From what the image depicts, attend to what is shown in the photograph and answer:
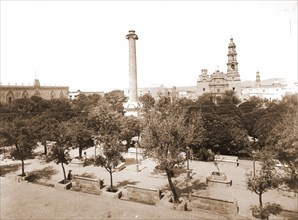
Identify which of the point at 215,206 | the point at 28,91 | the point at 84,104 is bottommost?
the point at 215,206

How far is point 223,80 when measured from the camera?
7225 centimetres

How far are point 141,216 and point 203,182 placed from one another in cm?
679

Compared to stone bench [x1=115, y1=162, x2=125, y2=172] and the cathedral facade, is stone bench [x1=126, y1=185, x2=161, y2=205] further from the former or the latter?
the cathedral facade

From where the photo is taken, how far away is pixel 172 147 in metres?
12.4

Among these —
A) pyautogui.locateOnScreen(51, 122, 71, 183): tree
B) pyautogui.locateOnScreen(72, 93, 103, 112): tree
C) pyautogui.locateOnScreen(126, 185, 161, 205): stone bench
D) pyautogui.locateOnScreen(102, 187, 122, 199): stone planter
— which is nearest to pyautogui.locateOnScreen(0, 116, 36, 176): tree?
pyautogui.locateOnScreen(51, 122, 71, 183): tree

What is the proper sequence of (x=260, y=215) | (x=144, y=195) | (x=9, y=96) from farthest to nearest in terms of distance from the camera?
(x=9, y=96) < (x=144, y=195) < (x=260, y=215)

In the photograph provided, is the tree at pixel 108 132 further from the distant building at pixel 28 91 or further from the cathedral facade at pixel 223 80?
the cathedral facade at pixel 223 80

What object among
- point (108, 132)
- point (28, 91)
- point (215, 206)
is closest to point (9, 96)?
point (28, 91)

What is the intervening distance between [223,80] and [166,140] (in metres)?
64.3

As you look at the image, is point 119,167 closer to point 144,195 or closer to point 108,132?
point 108,132

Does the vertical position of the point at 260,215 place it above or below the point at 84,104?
below

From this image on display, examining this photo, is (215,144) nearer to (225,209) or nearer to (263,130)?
(263,130)

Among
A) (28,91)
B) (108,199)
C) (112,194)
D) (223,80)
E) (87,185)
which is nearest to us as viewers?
(108,199)

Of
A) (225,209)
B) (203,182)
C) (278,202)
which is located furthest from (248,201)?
(203,182)
